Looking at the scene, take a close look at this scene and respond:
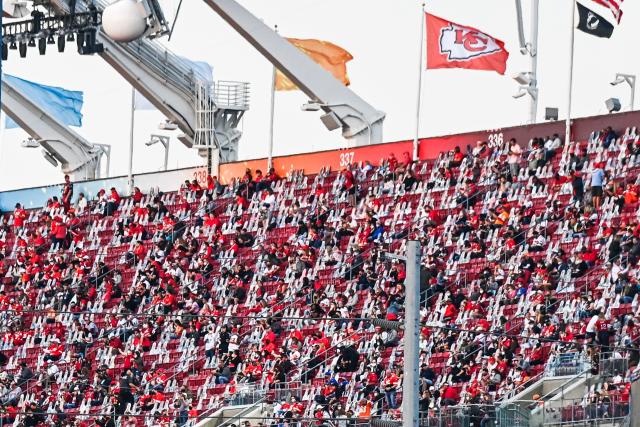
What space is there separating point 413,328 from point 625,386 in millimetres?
8609

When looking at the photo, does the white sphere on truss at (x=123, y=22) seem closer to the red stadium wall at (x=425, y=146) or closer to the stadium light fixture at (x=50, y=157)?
the red stadium wall at (x=425, y=146)

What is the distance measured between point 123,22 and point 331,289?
482 inches

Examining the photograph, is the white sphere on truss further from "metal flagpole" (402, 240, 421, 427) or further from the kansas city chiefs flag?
"metal flagpole" (402, 240, 421, 427)

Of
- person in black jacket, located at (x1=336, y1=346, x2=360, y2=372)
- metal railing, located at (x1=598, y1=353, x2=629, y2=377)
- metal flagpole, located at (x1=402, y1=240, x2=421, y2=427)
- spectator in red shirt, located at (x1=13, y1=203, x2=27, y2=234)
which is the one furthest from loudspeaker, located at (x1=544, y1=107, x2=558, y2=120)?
metal flagpole, located at (x1=402, y1=240, x2=421, y2=427)

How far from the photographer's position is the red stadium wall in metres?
40.7

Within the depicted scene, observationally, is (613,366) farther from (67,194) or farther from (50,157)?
(50,157)

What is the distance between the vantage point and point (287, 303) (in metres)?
42.8

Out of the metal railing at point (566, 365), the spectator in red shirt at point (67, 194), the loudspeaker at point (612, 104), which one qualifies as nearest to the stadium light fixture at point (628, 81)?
the loudspeaker at point (612, 104)

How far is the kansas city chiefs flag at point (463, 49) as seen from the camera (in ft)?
143

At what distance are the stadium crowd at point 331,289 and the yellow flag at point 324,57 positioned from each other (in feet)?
9.67

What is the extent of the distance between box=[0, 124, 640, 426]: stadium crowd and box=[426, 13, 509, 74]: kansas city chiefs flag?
2094 millimetres

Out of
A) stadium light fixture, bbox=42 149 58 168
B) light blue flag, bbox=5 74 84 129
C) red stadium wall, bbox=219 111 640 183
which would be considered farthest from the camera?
stadium light fixture, bbox=42 149 58 168

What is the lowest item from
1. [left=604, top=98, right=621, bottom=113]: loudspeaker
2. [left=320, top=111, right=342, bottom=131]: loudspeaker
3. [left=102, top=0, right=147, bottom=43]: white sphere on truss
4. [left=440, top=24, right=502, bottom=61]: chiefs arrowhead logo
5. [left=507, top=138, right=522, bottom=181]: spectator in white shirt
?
[left=507, top=138, right=522, bottom=181]: spectator in white shirt

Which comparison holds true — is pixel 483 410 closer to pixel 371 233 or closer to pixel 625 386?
pixel 625 386
